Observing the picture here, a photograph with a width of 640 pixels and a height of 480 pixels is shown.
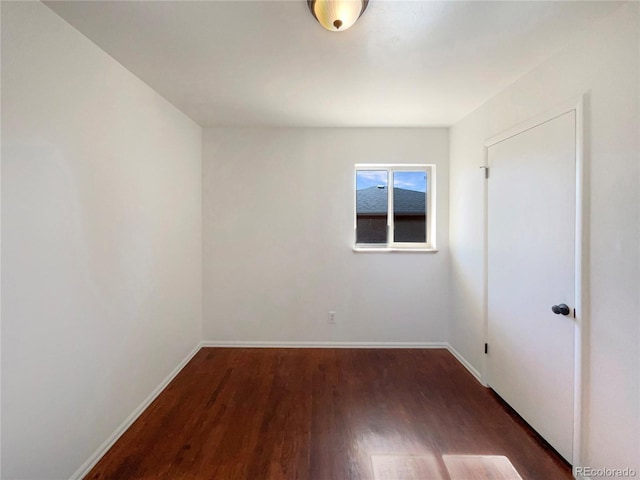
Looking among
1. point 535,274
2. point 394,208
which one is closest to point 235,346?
point 394,208

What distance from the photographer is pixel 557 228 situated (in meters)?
1.59

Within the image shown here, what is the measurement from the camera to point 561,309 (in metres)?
1.54

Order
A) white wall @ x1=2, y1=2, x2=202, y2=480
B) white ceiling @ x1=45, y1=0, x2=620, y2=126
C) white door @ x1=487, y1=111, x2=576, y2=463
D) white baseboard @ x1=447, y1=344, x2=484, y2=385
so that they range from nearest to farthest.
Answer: white wall @ x1=2, y1=2, x2=202, y2=480
white ceiling @ x1=45, y1=0, x2=620, y2=126
white door @ x1=487, y1=111, x2=576, y2=463
white baseboard @ x1=447, y1=344, x2=484, y2=385

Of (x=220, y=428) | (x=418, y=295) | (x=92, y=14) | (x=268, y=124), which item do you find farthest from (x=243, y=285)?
(x=92, y=14)

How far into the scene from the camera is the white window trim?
299cm

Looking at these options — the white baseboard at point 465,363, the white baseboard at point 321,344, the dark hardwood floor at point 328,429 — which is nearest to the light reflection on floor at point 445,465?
the dark hardwood floor at point 328,429

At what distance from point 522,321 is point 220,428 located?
2.24 meters

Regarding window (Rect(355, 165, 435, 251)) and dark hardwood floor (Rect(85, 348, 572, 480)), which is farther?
window (Rect(355, 165, 435, 251))

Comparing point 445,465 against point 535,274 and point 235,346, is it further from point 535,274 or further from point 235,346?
point 235,346

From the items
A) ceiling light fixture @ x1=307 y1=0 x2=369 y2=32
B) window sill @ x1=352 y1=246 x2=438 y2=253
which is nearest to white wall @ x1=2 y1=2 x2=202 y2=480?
ceiling light fixture @ x1=307 y1=0 x2=369 y2=32

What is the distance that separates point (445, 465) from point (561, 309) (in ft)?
3.70

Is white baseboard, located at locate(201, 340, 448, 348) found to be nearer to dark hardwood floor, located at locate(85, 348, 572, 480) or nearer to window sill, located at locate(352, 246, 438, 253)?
dark hardwood floor, located at locate(85, 348, 572, 480)

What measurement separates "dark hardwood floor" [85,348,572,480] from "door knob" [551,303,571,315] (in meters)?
0.87

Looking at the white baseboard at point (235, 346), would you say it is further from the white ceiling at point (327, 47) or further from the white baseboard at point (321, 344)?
the white ceiling at point (327, 47)
